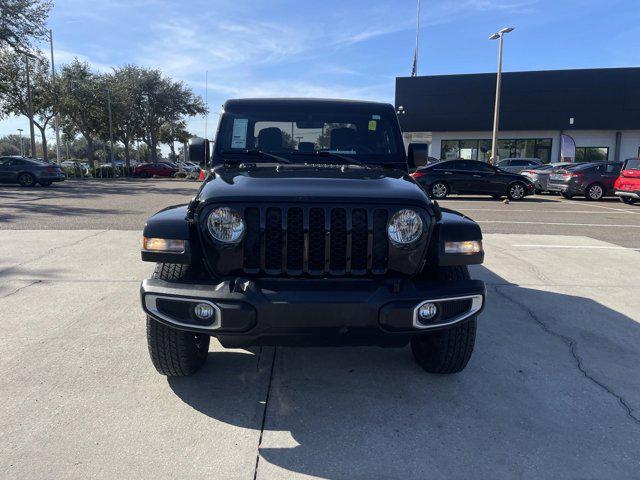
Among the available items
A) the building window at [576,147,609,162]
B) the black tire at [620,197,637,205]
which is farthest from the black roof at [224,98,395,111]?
the building window at [576,147,609,162]

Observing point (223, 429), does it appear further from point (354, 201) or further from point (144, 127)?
point (144, 127)

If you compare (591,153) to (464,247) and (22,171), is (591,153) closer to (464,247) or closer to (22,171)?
(22,171)

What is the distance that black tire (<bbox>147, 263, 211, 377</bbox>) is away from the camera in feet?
9.23

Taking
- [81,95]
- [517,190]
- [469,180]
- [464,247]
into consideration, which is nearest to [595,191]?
[517,190]

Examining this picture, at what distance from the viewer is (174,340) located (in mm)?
2988

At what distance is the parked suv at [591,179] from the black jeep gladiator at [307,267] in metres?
17.0

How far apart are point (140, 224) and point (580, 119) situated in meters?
29.9

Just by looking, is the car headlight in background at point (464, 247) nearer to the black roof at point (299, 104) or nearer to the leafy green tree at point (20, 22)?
the black roof at point (299, 104)

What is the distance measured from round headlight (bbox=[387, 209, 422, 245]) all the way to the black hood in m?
0.07

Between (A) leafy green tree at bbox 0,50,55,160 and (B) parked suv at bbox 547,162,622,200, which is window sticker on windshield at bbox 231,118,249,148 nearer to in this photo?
(B) parked suv at bbox 547,162,622,200

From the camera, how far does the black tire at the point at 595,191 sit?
17812 millimetres

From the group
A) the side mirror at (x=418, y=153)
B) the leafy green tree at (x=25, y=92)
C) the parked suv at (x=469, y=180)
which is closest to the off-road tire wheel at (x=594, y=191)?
the parked suv at (x=469, y=180)

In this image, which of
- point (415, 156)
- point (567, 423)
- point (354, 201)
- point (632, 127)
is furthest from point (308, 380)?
point (632, 127)

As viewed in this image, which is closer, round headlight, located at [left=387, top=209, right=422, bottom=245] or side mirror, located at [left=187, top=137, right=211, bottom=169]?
round headlight, located at [left=387, top=209, right=422, bottom=245]
